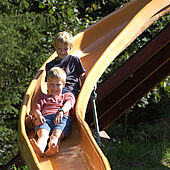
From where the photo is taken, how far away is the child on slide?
3215 millimetres

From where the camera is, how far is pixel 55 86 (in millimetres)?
3578

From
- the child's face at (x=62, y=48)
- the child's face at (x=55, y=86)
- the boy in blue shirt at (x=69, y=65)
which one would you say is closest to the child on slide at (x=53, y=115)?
the child's face at (x=55, y=86)

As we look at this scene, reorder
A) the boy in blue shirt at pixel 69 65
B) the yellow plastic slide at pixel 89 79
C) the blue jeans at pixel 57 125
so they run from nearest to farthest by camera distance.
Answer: the yellow plastic slide at pixel 89 79 < the blue jeans at pixel 57 125 < the boy in blue shirt at pixel 69 65

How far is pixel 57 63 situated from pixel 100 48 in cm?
115

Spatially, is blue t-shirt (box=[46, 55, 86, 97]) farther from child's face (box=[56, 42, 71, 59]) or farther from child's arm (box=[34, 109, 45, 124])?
child's arm (box=[34, 109, 45, 124])

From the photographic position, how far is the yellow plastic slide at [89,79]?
119 inches

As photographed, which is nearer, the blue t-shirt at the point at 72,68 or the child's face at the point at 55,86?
the child's face at the point at 55,86

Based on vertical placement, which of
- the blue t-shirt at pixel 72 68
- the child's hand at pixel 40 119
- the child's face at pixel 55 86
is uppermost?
the blue t-shirt at pixel 72 68

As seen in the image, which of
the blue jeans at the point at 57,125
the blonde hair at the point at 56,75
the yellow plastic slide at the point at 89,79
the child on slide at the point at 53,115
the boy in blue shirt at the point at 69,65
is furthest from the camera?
the boy in blue shirt at the point at 69,65

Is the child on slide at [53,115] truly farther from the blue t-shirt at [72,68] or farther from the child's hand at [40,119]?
the blue t-shirt at [72,68]

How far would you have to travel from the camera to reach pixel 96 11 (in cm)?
789

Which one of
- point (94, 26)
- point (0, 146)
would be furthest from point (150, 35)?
point (0, 146)

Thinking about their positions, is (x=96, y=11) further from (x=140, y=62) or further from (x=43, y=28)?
(x=140, y=62)

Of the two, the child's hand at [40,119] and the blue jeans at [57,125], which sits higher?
the child's hand at [40,119]
